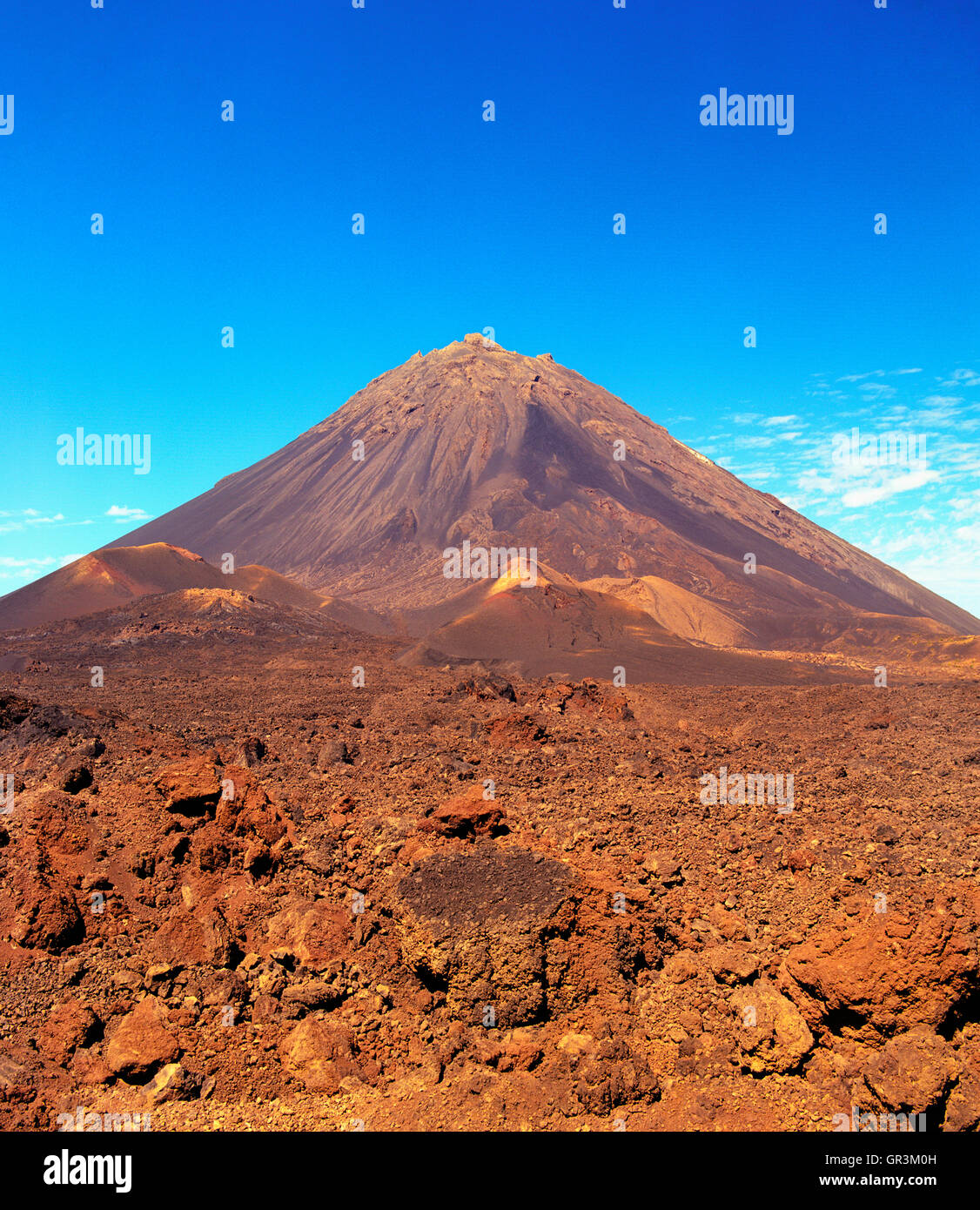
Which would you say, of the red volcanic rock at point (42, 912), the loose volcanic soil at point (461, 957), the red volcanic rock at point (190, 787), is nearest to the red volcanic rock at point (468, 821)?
the loose volcanic soil at point (461, 957)

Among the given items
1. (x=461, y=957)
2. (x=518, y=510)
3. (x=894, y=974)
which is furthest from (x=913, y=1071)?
(x=518, y=510)

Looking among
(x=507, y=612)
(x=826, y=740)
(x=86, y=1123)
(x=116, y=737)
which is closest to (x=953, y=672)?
(x=507, y=612)

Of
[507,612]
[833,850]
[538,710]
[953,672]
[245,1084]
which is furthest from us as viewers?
[507,612]

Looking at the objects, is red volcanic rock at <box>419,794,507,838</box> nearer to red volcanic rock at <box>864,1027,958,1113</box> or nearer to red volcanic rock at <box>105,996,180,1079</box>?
red volcanic rock at <box>105,996,180,1079</box>

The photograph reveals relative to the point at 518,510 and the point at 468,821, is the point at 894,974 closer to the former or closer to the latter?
the point at 468,821

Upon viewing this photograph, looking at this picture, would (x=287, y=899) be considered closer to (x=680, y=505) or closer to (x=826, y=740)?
(x=826, y=740)
